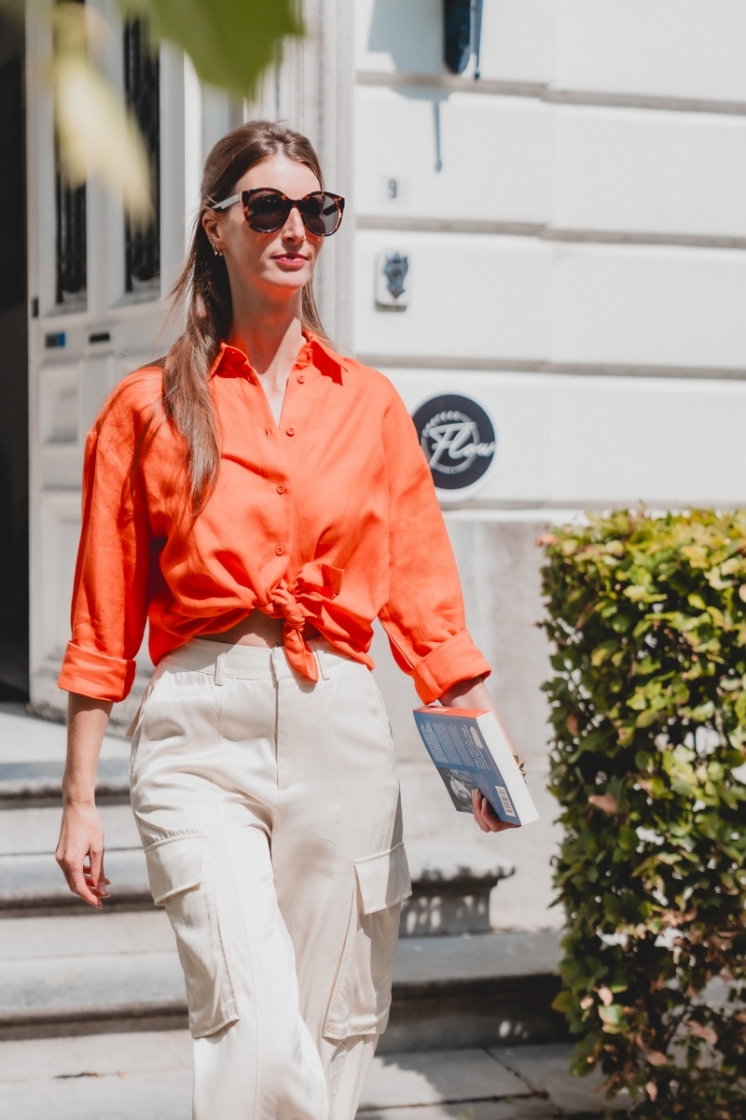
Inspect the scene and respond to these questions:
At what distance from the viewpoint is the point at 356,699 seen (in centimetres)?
240

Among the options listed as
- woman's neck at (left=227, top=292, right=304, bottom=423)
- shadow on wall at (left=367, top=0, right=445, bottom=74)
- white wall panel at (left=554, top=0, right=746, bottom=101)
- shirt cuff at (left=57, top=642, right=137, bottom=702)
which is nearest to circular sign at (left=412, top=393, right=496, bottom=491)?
shadow on wall at (left=367, top=0, right=445, bottom=74)

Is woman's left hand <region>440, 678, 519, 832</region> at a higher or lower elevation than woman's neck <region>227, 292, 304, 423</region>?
lower

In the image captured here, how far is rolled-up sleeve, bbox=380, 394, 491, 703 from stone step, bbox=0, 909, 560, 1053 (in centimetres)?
160

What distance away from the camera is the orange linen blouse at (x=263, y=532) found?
2342mm

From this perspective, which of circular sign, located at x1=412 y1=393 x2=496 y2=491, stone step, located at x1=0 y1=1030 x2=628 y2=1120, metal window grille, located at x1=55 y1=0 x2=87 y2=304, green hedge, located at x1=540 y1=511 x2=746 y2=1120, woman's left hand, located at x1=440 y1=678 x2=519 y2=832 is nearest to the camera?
woman's left hand, located at x1=440 y1=678 x2=519 y2=832

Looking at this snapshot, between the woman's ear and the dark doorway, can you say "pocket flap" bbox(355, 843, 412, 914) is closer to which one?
the woman's ear

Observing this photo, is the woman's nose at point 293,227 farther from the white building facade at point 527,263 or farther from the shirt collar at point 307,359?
the white building facade at point 527,263

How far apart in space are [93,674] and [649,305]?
3086 millimetres

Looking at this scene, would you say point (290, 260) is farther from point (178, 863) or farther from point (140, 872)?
point (140, 872)

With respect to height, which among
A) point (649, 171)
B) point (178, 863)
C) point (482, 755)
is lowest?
point (178, 863)

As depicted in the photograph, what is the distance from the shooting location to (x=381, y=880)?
2.42 meters

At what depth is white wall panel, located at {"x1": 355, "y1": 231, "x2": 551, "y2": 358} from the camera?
15.0 feet

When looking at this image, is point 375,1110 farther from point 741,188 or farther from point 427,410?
point 741,188

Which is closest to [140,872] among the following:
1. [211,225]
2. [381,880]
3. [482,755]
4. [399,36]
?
[381,880]
